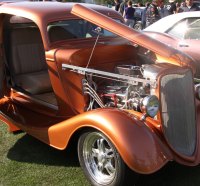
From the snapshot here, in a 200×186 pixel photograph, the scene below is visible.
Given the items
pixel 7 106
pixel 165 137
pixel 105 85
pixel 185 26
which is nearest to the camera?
pixel 165 137

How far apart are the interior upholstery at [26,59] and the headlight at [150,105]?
190 cm

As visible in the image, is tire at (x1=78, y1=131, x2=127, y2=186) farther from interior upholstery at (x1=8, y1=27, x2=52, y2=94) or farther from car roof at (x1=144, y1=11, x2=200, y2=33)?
car roof at (x1=144, y1=11, x2=200, y2=33)

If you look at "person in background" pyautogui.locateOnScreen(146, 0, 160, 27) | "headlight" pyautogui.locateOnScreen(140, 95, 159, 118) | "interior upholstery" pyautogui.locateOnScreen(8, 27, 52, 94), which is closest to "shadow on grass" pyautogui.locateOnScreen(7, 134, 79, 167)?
"interior upholstery" pyautogui.locateOnScreen(8, 27, 52, 94)

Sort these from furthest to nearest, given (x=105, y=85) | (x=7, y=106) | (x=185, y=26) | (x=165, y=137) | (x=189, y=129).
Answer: (x=185, y=26), (x=7, y=106), (x=105, y=85), (x=189, y=129), (x=165, y=137)

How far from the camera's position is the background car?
6.84 meters

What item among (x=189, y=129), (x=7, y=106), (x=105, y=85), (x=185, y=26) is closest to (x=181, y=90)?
(x=189, y=129)

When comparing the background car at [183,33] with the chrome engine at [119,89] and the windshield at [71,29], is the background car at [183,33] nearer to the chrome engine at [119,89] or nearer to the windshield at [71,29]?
the windshield at [71,29]

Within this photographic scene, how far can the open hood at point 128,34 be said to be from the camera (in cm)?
341

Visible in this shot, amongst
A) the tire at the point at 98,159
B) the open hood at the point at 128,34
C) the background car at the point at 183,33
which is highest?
the open hood at the point at 128,34

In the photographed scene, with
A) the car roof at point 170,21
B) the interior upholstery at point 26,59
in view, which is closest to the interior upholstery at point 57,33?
the interior upholstery at point 26,59

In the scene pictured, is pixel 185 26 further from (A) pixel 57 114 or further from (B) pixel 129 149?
(B) pixel 129 149

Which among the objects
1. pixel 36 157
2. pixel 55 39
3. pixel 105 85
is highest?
pixel 55 39

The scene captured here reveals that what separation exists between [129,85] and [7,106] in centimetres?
204

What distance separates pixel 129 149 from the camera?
2.92 m
